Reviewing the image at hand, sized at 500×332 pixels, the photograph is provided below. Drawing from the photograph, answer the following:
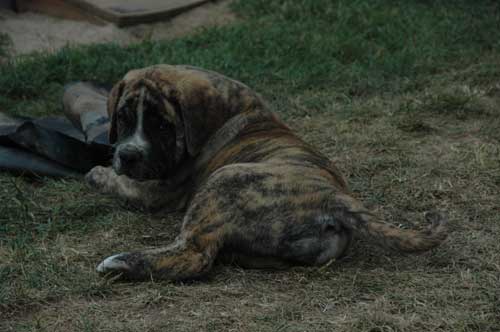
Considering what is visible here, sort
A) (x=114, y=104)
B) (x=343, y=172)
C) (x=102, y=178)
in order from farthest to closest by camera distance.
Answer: (x=343, y=172) < (x=102, y=178) < (x=114, y=104)

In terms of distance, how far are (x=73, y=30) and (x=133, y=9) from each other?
847 millimetres

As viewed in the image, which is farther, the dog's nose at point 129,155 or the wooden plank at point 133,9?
the wooden plank at point 133,9

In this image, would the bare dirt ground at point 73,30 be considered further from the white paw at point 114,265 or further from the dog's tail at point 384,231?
the dog's tail at point 384,231

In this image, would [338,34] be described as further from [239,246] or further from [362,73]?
[239,246]

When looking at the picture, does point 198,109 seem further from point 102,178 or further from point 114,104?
point 102,178

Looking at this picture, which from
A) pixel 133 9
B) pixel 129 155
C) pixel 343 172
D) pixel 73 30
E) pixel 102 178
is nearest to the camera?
pixel 129 155

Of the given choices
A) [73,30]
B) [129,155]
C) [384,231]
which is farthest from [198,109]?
[73,30]

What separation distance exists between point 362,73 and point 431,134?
1839 millimetres

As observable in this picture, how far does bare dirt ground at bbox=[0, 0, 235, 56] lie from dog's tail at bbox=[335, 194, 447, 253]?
19.1 ft

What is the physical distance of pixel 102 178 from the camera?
6.19 m

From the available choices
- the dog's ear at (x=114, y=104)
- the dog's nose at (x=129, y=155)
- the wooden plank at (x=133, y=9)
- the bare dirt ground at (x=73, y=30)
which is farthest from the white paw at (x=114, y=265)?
the wooden plank at (x=133, y=9)

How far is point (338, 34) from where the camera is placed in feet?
34.2

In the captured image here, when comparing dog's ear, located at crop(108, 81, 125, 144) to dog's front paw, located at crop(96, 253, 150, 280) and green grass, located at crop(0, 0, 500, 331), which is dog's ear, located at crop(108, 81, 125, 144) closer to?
green grass, located at crop(0, 0, 500, 331)

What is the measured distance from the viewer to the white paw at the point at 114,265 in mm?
4738
